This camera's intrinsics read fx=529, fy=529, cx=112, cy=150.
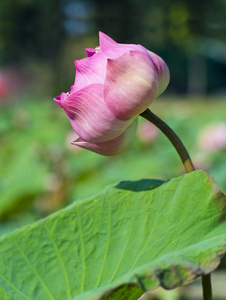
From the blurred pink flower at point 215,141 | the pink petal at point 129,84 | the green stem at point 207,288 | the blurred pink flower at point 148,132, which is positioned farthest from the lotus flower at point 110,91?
the blurred pink flower at point 148,132

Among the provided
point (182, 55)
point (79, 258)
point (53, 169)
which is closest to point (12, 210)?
point (53, 169)

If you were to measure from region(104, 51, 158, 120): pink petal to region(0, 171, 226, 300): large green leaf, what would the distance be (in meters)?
0.08

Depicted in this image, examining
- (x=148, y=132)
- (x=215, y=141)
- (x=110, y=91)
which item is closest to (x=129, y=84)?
(x=110, y=91)

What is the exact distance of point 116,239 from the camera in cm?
50

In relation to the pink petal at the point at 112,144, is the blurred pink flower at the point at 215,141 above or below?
below

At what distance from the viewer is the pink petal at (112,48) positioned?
417mm

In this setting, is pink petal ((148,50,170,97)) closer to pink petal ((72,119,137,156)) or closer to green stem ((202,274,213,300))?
pink petal ((72,119,137,156))

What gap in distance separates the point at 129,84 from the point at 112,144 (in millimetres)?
53

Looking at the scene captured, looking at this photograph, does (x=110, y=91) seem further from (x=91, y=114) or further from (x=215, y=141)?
(x=215, y=141)

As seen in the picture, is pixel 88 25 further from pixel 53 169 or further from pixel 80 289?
pixel 80 289

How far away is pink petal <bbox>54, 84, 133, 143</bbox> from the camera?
41 centimetres

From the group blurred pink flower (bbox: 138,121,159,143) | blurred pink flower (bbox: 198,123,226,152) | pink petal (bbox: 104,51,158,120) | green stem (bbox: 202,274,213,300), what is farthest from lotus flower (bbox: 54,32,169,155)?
blurred pink flower (bbox: 138,121,159,143)

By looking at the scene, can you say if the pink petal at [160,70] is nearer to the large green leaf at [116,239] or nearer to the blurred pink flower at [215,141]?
the large green leaf at [116,239]

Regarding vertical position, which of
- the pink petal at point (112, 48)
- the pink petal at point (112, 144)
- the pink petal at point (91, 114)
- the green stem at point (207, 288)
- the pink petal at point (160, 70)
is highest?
the pink petal at point (112, 48)
